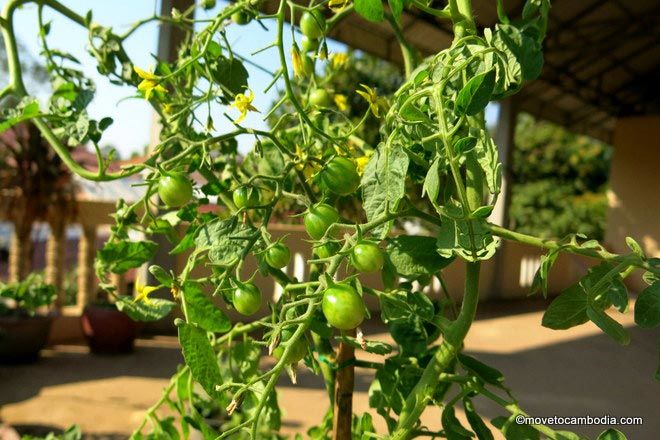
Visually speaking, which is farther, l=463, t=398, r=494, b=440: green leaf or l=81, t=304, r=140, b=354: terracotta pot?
l=81, t=304, r=140, b=354: terracotta pot

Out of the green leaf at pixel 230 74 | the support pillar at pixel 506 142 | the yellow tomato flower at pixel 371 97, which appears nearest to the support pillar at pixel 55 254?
the green leaf at pixel 230 74

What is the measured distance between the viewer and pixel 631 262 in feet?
1.19

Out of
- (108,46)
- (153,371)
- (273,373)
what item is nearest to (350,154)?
(273,373)

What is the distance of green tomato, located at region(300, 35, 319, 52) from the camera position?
56 cm

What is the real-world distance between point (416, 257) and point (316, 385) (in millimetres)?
2819

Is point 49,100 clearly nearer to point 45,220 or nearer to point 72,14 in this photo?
point 72,14

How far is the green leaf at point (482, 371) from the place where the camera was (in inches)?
19.7

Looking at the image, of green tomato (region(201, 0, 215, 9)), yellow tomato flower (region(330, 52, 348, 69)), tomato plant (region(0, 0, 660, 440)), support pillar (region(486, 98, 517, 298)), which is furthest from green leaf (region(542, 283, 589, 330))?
support pillar (region(486, 98, 517, 298))

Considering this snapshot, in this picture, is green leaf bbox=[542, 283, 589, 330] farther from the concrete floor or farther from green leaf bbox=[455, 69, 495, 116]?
the concrete floor

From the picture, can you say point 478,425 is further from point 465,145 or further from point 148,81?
point 148,81

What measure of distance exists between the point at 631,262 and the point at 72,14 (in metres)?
0.65

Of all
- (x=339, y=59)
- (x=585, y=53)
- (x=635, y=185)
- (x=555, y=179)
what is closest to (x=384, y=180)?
(x=339, y=59)

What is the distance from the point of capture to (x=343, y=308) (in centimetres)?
34

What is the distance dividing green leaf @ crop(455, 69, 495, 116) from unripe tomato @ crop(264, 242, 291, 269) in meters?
0.16
